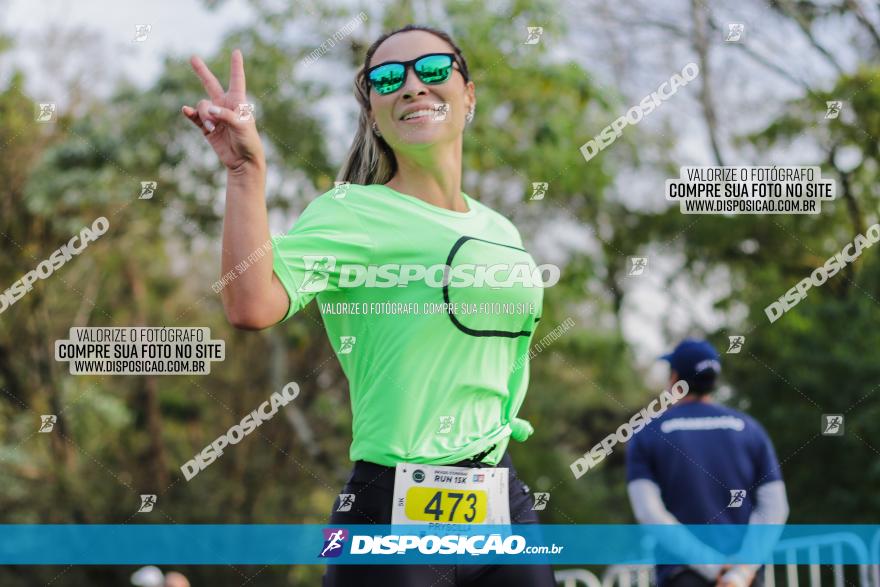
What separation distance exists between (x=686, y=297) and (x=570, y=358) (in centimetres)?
173

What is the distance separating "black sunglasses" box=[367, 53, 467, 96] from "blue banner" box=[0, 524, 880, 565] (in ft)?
3.55

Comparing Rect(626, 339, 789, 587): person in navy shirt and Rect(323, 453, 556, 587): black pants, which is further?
Rect(626, 339, 789, 587): person in navy shirt

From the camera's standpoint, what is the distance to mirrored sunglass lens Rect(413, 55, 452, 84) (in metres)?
2.69

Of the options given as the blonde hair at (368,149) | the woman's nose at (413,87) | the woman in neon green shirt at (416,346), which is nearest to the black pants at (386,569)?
the woman in neon green shirt at (416,346)

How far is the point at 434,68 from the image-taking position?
8.95 ft

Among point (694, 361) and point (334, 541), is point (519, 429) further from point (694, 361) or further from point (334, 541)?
point (694, 361)

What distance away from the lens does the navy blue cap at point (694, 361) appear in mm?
4945

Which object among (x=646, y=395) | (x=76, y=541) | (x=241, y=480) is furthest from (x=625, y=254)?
(x=76, y=541)

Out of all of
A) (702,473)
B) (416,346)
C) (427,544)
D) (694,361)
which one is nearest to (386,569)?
(427,544)

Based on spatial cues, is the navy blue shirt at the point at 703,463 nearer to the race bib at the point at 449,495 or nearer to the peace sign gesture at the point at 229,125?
the race bib at the point at 449,495

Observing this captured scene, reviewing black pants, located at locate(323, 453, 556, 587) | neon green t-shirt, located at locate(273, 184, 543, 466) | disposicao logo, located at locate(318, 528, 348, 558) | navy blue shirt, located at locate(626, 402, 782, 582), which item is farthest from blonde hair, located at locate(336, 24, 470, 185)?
navy blue shirt, located at locate(626, 402, 782, 582)

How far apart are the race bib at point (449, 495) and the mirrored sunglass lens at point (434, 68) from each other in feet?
3.18

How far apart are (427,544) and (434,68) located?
1181mm

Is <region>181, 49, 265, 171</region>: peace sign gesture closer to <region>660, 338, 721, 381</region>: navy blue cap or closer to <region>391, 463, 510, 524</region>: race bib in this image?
<region>391, 463, 510, 524</region>: race bib
